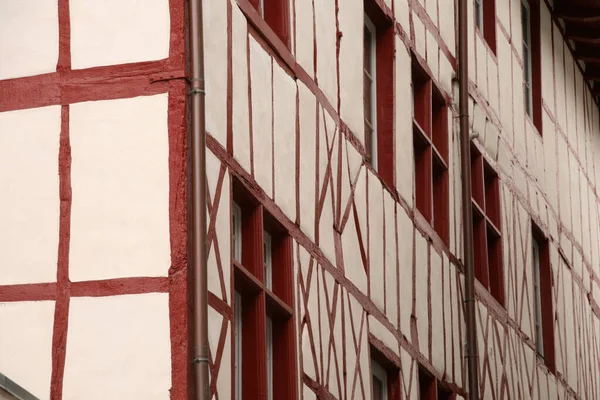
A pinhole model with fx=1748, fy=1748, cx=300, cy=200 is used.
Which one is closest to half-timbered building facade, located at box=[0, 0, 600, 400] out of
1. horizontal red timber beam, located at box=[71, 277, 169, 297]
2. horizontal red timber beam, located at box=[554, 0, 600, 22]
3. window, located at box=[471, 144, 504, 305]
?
horizontal red timber beam, located at box=[71, 277, 169, 297]

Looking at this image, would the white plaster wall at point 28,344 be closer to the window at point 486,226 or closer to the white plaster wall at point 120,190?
the white plaster wall at point 120,190

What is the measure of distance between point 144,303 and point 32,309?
2.17 feet

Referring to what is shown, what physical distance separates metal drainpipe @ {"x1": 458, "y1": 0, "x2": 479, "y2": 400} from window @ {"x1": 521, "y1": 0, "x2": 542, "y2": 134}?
3.63 metres

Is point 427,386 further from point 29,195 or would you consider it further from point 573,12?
point 573,12

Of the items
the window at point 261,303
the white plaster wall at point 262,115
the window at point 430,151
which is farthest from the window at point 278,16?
the window at point 430,151

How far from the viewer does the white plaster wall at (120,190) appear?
8758 mm

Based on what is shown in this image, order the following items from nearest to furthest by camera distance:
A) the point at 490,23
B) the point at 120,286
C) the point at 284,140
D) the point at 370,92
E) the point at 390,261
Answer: the point at 120,286 < the point at 284,140 < the point at 390,261 < the point at 370,92 < the point at 490,23

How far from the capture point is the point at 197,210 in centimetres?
874

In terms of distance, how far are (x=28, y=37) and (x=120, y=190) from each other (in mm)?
1160

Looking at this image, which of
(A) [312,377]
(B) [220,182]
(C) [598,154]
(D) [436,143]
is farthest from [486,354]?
(C) [598,154]

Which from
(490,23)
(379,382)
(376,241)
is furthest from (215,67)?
(490,23)

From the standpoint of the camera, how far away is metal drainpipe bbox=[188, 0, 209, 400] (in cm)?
849

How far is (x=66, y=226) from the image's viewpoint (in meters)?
8.96

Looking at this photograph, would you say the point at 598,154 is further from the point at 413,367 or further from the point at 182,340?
the point at 182,340
